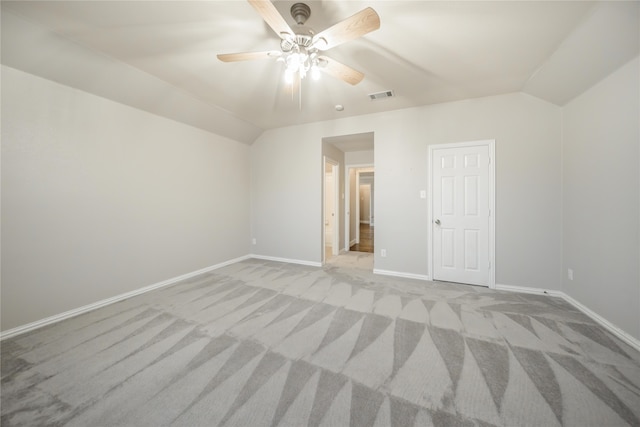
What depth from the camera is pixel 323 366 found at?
1669 millimetres

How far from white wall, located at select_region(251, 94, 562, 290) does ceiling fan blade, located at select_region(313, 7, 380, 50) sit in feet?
7.64

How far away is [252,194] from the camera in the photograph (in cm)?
492

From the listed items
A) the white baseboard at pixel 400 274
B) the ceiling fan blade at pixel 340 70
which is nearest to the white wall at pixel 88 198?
the ceiling fan blade at pixel 340 70

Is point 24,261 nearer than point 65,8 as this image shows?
No

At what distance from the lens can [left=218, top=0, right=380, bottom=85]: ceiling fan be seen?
1.40 metres

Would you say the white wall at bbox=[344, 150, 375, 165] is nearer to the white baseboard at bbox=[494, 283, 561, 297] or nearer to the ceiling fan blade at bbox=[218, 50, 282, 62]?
the white baseboard at bbox=[494, 283, 561, 297]

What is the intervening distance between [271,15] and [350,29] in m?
0.53

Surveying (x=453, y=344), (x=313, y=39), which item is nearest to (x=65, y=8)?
(x=313, y=39)

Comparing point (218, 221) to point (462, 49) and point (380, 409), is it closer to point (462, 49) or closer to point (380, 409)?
point (380, 409)

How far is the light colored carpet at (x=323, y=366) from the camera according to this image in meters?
1.30

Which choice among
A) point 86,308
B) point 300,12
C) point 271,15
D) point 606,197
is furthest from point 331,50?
point 86,308

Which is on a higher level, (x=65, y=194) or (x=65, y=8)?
(x=65, y=8)

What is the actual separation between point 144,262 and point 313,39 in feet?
11.2

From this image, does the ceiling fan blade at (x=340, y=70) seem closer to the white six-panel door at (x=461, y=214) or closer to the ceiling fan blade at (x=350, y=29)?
the ceiling fan blade at (x=350, y=29)
